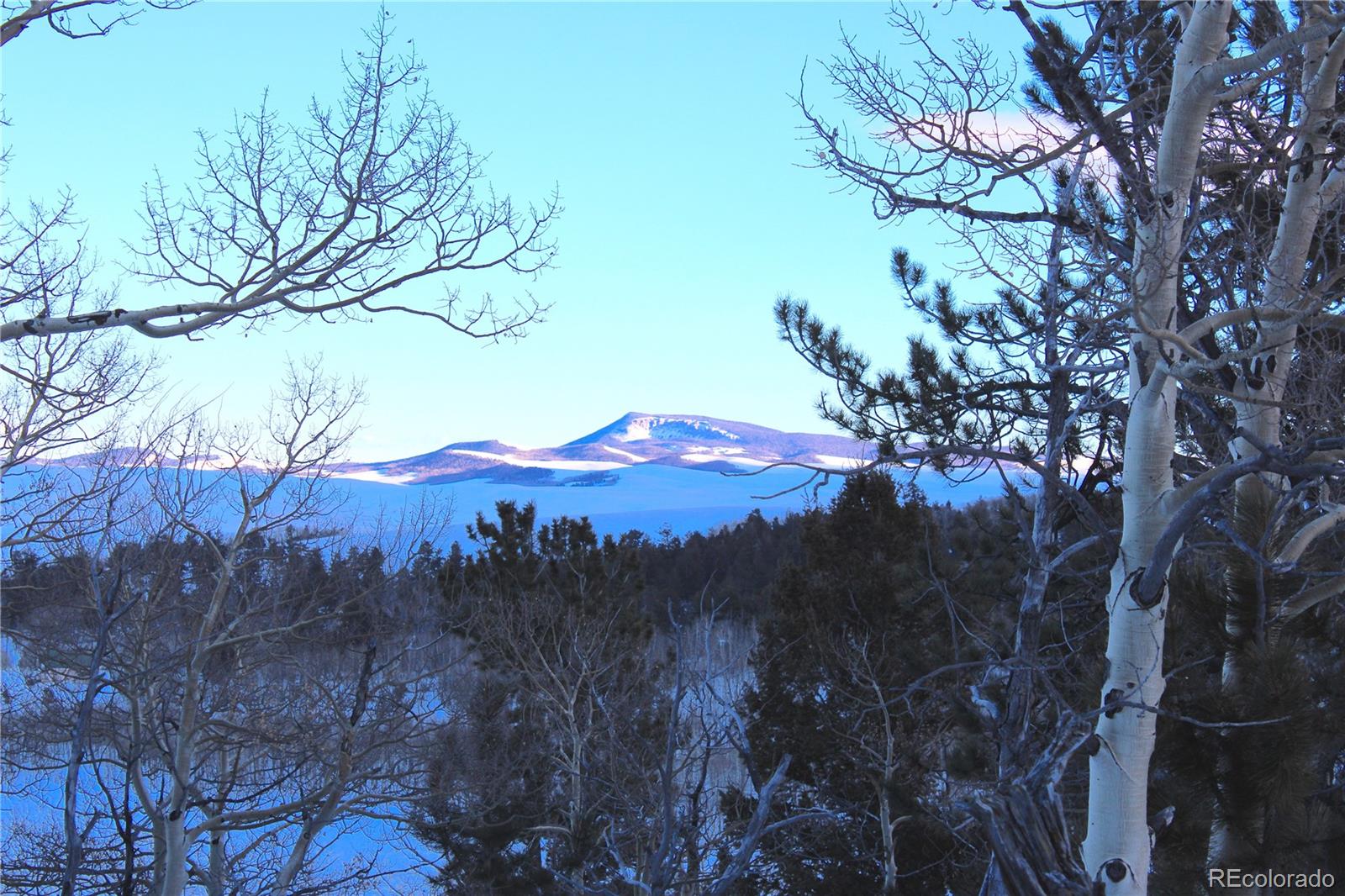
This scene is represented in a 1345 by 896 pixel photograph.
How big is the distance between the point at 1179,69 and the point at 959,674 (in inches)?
403

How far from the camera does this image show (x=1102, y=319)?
4.97 m

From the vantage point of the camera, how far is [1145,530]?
17.3 ft

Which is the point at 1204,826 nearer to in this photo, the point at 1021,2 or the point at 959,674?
the point at 1021,2

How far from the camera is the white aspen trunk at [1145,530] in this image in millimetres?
5086

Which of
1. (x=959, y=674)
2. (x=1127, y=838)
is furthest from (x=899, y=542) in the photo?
(x=1127, y=838)

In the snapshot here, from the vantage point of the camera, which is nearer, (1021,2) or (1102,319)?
(1102,319)

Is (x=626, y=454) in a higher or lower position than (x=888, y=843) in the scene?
higher

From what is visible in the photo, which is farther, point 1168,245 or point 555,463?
point 555,463

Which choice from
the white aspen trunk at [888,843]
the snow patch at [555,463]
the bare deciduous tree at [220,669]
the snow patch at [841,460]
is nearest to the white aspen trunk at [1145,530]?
the snow patch at [841,460]

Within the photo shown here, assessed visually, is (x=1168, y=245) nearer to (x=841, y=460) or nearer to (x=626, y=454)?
(x=841, y=460)

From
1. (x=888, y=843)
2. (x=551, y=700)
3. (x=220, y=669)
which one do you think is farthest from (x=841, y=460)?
(x=220, y=669)

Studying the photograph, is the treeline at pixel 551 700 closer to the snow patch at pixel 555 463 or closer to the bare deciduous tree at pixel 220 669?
the bare deciduous tree at pixel 220 669

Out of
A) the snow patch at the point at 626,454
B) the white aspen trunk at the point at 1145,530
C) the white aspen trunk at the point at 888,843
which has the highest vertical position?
the snow patch at the point at 626,454

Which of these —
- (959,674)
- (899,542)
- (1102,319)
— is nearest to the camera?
(1102,319)
